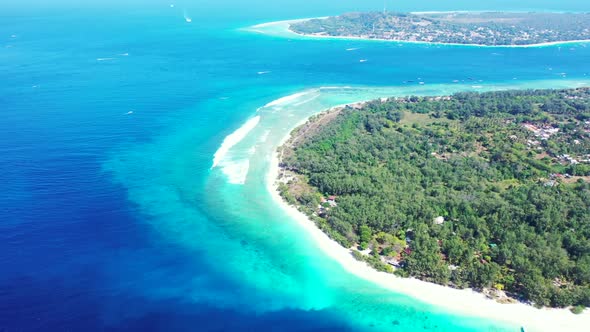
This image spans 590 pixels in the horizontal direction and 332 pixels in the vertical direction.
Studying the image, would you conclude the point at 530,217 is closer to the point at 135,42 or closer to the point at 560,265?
the point at 560,265


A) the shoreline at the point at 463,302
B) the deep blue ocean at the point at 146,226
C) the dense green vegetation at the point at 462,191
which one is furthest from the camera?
the dense green vegetation at the point at 462,191

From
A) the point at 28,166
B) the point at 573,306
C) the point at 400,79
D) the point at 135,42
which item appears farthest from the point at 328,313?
the point at 135,42

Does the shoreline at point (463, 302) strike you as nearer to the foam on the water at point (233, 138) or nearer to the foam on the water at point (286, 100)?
the foam on the water at point (233, 138)

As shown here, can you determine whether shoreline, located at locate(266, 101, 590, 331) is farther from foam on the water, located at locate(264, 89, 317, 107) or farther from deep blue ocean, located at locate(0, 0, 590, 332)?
foam on the water, located at locate(264, 89, 317, 107)

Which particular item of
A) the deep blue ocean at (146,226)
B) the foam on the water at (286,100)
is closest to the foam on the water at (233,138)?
the deep blue ocean at (146,226)

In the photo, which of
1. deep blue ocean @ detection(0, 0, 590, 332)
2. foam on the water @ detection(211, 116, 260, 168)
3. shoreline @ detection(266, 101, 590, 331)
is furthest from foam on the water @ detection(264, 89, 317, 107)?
shoreline @ detection(266, 101, 590, 331)

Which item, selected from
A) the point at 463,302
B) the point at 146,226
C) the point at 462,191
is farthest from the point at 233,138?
the point at 463,302
